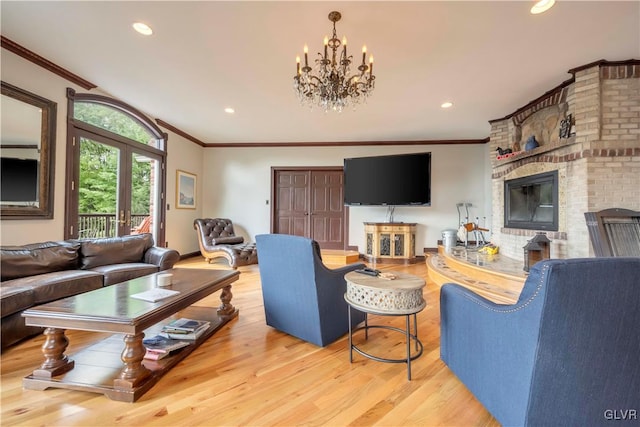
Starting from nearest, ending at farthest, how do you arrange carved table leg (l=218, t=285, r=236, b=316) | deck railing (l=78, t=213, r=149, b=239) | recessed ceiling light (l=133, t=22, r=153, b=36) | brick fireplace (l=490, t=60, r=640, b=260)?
recessed ceiling light (l=133, t=22, r=153, b=36)
carved table leg (l=218, t=285, r=236, b=316)
brick fireplace (l=490, t=60, r=640, b=260)
deck railing (l=78, t=213, r=149, b=239)

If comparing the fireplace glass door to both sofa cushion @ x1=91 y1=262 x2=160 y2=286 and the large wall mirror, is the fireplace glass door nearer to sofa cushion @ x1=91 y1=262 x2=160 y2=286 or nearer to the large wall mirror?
sofa cushion @ x1=91 y1=262 x2=160 y2=286

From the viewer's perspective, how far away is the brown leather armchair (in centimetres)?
491

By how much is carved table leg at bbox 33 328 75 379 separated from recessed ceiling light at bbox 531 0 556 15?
3912mm

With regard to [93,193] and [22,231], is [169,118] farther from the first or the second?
[22,231]

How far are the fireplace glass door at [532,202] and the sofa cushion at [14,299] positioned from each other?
5.34m

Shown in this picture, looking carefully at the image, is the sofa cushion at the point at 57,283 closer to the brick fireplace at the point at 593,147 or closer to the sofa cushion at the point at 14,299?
the sofa cushion at the point at 14,299

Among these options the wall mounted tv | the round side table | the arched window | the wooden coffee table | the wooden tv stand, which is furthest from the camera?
the wooden tv stand

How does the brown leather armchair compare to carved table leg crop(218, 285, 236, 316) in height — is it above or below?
above

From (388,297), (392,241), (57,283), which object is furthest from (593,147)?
(57,283)

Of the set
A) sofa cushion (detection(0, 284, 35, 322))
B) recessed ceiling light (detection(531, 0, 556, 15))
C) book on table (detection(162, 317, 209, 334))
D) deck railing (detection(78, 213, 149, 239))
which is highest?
recessed ceiling light (detection(531, 0, 556, 15))

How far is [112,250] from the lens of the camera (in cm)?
326

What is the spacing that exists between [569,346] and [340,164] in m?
5.46

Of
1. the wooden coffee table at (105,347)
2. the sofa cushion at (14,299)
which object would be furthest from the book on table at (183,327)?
the sofa cushion at (14,299)

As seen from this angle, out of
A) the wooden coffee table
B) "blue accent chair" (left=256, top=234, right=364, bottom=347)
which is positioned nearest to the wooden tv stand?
"blue accent chair" (left=256, top=234, right=364, bottom=347)
